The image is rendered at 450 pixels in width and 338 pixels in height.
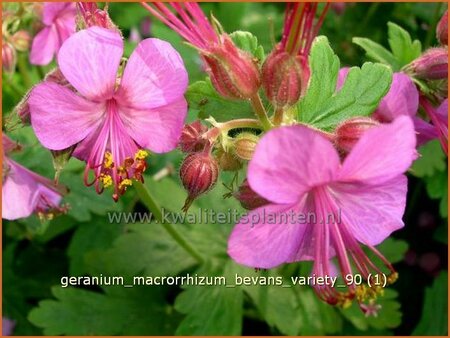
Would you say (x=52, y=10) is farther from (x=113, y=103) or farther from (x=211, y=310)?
(x=211, y=310)

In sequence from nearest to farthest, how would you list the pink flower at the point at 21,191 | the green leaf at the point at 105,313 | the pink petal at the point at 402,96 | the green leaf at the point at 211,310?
the pink petal at the point at 402,96, the pink flower at the point at 21,191, the green leaf at the point at 211,310, the green leaf at the point at 105,313

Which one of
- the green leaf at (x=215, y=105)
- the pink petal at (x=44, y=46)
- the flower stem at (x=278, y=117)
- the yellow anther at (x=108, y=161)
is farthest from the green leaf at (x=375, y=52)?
the pink petal at (x=44, y=46)

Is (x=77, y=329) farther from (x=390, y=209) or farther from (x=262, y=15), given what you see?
(x=262, y=15)

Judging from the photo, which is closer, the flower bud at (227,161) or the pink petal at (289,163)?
the pink petal at (289,163)

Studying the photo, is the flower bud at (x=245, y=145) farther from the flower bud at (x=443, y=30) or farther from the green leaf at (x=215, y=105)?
the flower bud at (x=443, y=30)

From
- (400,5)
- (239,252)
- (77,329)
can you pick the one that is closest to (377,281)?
(239,252)
